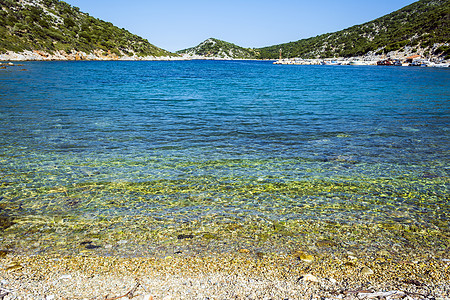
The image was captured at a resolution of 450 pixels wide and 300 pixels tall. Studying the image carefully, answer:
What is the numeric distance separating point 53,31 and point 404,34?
140 metres

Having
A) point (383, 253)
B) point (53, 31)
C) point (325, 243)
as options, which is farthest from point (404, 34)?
point (325, 243)

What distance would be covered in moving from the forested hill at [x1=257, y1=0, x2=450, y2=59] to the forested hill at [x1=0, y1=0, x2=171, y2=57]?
11419 centimetres

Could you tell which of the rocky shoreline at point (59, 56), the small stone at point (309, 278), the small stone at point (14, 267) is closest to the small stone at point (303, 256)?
the small stone at point (309, 278)

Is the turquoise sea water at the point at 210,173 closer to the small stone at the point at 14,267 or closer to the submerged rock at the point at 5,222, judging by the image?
the submerged rock at the point at 5,222

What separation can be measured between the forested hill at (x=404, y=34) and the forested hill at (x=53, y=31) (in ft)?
375

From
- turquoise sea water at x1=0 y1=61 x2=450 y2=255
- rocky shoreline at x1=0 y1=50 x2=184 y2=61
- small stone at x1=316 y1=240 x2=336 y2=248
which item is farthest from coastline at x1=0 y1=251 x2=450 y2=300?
rocky shoreline at x1=0 y1=50 x2=184 y2=61

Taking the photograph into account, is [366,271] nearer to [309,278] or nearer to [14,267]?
[309,278]

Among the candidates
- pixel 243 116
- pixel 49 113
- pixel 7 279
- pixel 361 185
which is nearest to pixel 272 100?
pixel 243 116

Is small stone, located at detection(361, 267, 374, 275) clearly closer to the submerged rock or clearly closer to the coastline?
the coastline

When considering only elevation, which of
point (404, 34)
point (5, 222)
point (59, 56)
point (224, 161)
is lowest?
point (224, 161)

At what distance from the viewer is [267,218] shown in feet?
25.1

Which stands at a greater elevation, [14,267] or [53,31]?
[53,31]

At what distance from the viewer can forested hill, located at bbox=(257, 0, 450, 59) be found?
113 metres

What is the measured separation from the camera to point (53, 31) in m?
119
